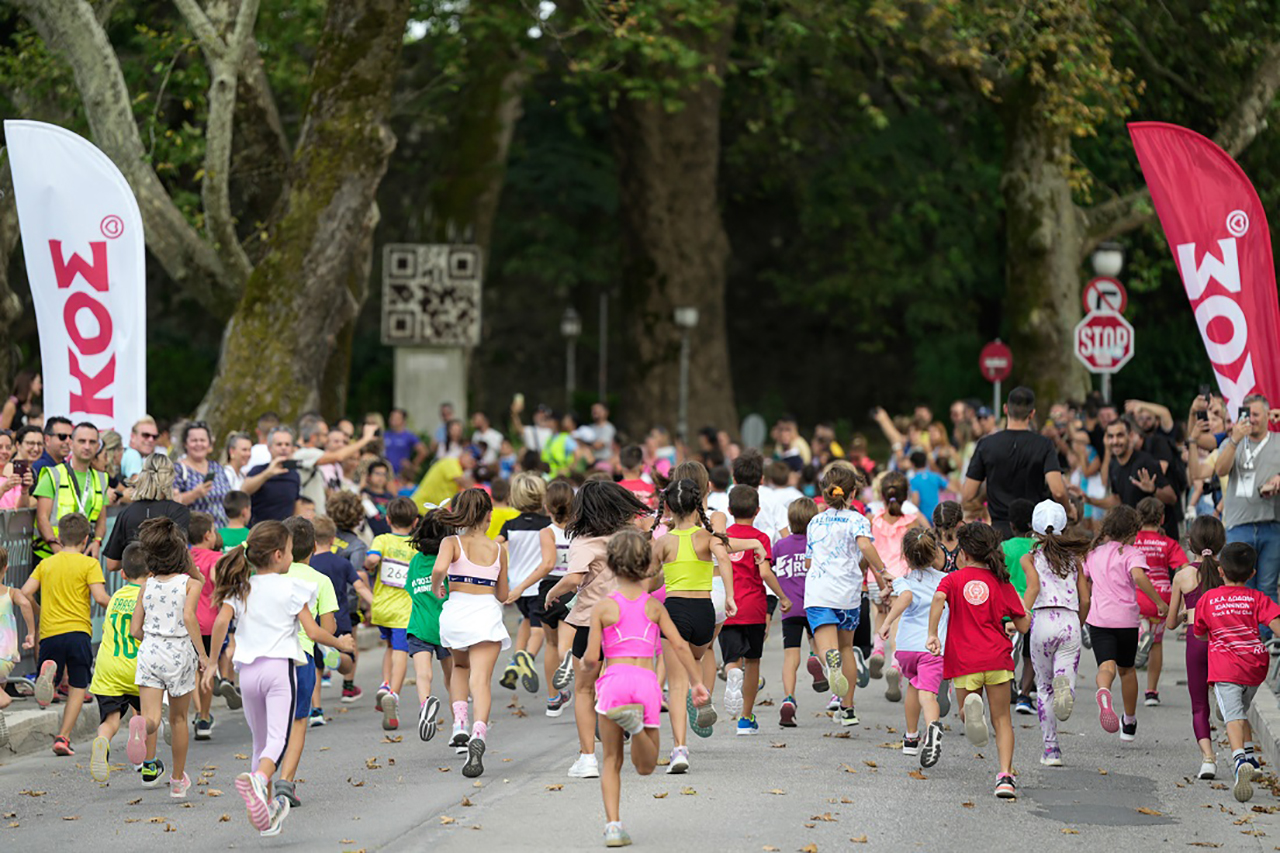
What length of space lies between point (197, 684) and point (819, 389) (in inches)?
1814

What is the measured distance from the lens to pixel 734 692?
11562 millimetres

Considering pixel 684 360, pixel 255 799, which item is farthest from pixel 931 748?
pixel 684 360

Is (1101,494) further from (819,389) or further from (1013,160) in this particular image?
(819,389)

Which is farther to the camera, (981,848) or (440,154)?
(440,154)

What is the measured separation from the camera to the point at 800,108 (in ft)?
119

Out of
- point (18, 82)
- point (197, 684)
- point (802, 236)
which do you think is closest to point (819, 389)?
point (802, 236)

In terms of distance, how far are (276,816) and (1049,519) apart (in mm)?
5280

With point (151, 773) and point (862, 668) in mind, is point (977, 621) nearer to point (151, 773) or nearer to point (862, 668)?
point (862, 668)

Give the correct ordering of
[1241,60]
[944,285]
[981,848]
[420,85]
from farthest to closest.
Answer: [944,285]
[420,85]
[1241,60]
[981,848]

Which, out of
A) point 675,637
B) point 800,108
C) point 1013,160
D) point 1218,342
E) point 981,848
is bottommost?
point 981,848

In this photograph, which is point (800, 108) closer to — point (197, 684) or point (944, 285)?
point (944, 285)

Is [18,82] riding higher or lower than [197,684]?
higher

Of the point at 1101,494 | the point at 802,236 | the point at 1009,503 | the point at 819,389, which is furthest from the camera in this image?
the point at 819,389

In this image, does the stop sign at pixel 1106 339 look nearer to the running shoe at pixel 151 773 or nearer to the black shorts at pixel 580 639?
the black shorts at pixel 580 639
